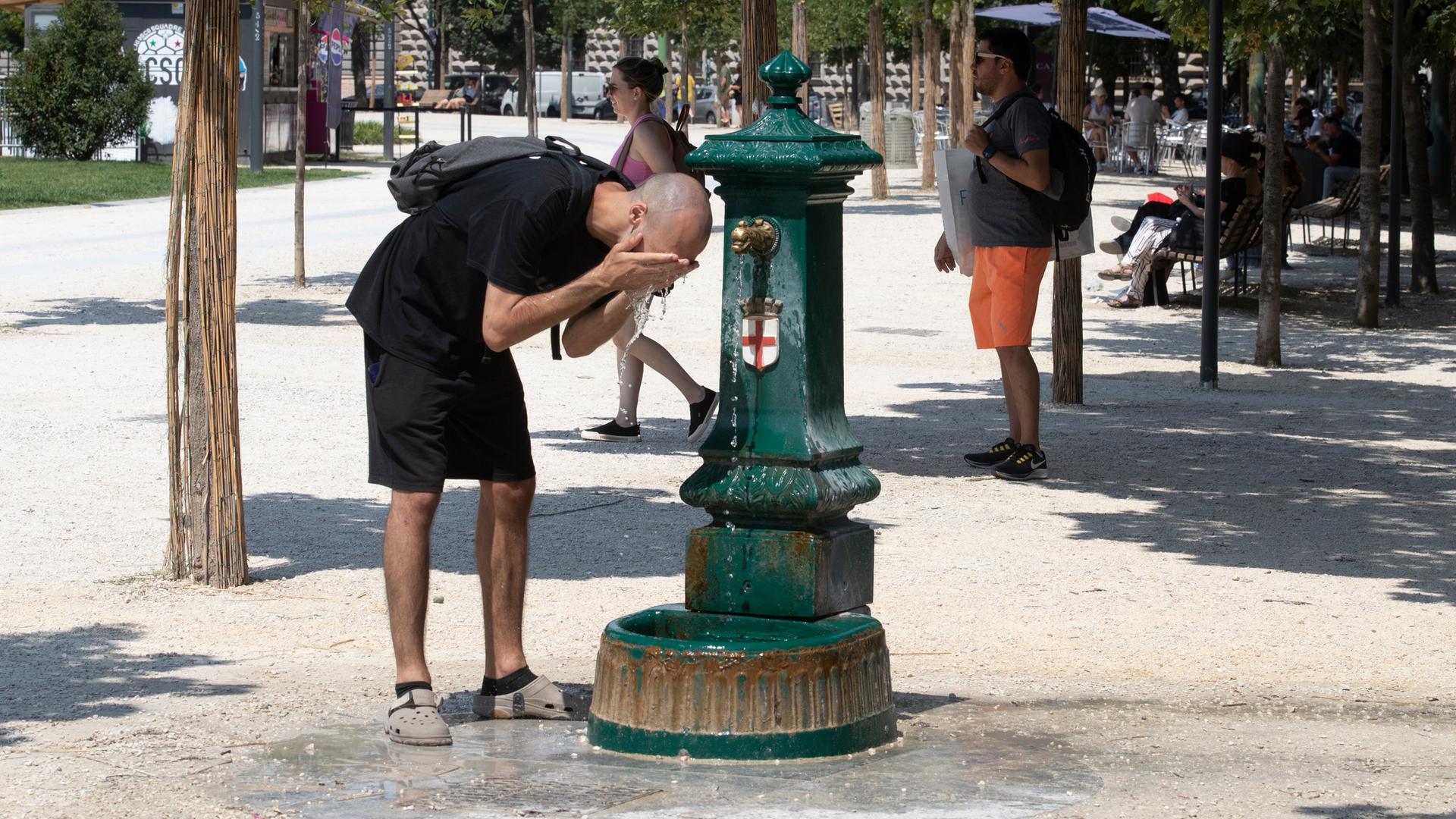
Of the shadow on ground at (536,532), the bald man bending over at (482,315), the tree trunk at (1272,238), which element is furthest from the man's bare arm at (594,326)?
the tree trunk at (1272,238)

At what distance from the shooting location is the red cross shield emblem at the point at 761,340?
4469 mm

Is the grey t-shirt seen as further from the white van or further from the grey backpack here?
the white van

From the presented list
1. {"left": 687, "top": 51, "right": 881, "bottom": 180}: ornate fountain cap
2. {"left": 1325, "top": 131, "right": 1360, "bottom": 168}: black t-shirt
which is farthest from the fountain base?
{"left": 1325, "top": 131, "right": 1360, "bottom": 168}: black t-shirt

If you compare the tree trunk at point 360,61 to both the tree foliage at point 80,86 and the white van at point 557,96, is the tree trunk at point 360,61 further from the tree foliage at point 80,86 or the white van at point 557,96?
the tree foliage at point 80,86

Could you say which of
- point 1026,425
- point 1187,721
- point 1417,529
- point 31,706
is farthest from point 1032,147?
point 31,706

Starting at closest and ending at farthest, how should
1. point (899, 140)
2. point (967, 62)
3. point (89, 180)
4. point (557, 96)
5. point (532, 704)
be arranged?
point (532, 704) → point (89, 180) → point (967, 62) → point (899, 140) → point (557, 96)

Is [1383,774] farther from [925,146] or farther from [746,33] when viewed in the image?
[925,146]

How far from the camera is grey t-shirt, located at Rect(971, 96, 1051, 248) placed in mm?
7926

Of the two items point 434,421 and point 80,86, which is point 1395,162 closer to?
point 434,421

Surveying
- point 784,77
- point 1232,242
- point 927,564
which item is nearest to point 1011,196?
point 927,564

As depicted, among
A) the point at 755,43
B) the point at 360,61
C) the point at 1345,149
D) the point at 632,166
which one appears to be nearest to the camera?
the point at 632,166

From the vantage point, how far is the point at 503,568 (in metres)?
4.75

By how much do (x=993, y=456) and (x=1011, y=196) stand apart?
3.88ft

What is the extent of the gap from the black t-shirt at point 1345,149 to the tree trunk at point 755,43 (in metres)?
16.1
